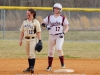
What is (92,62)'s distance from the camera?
13.7m

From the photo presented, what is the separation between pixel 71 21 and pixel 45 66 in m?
10.2

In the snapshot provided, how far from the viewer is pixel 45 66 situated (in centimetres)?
1254

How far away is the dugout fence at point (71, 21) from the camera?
22016 millimetres

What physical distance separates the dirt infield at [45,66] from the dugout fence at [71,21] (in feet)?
25.1

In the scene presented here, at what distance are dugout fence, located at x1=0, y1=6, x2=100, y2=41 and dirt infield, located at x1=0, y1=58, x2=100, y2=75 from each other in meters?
7.64

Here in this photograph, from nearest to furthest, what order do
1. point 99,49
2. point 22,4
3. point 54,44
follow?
1. point 54,44
2. point 99,49
3. point 22,4

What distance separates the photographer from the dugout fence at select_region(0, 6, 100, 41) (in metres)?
22.0

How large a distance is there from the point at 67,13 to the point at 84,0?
10.1 meters

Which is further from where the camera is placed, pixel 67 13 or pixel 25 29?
pixel 67 13

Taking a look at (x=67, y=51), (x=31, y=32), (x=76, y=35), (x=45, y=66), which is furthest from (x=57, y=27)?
(x=76, y=35)

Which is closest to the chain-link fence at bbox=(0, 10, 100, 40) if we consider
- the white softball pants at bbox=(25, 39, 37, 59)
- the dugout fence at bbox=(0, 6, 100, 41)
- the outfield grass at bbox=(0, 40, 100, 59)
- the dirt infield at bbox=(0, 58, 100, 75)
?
the dugout fence at bbox=(0, 6, 100, 41)

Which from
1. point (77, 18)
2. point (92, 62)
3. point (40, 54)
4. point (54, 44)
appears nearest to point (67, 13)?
point (77, 18)

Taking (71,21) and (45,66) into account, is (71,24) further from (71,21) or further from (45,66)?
(45,66)

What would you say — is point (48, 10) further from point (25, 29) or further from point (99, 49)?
point (25, 29)
